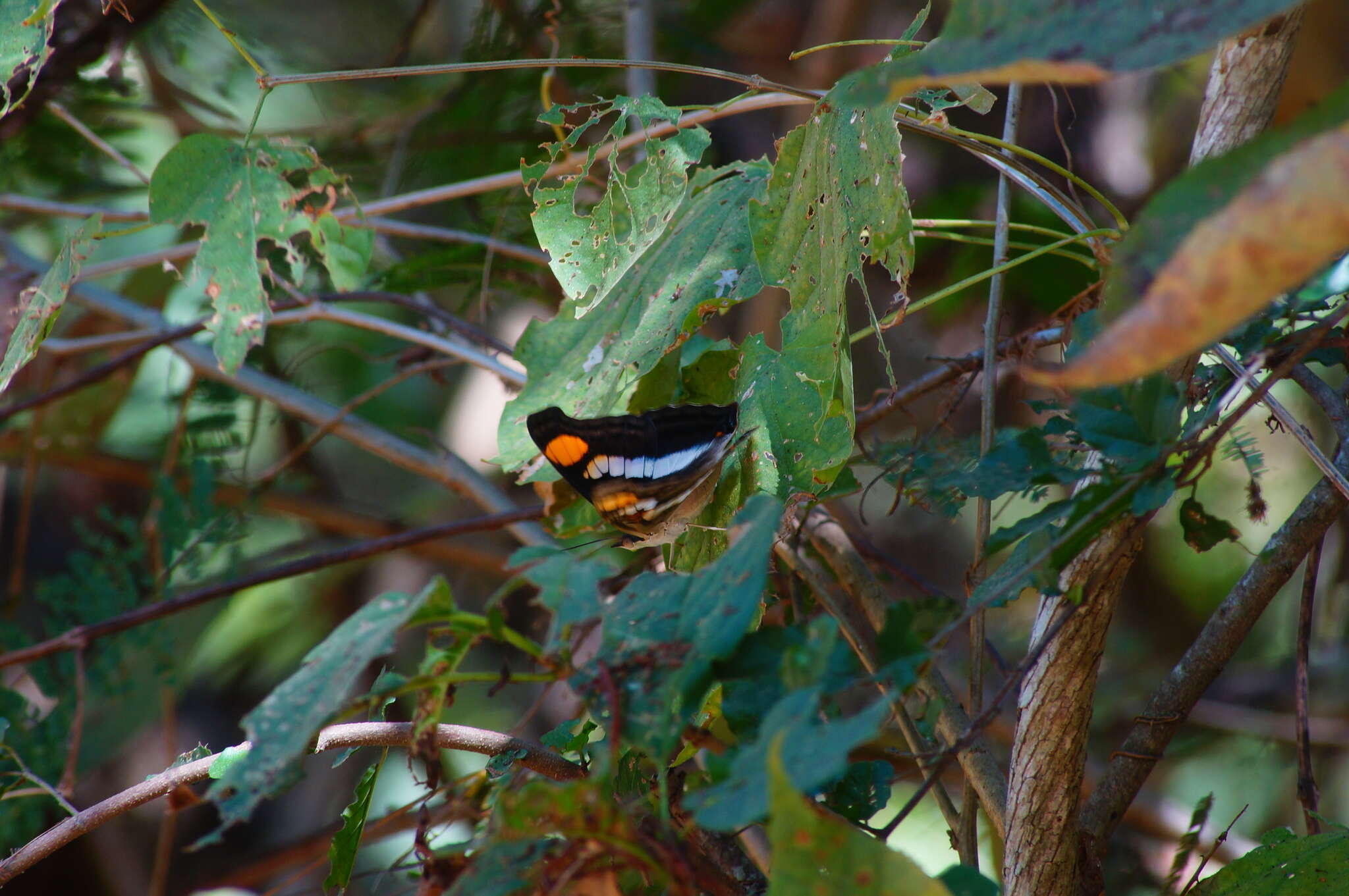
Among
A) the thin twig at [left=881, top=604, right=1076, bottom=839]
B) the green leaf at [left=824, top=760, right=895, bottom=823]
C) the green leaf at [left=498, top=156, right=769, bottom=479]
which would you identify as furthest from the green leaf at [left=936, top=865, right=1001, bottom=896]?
the green leaf at [left=498, top=156, right=769, bottom=479]

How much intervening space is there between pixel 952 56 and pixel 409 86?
1938mm

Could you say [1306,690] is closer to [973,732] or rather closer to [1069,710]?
[1069,710]

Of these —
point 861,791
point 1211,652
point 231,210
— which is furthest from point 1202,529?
point 231,210

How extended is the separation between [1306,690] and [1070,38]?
57cm

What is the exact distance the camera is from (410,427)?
1.15 meters

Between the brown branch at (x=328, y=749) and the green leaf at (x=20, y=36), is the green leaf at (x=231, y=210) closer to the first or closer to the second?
the green leaf at (x=20, y=36)

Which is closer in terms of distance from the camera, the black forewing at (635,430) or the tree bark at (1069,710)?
the tree bark at (1069,710)

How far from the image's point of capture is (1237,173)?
258 mm

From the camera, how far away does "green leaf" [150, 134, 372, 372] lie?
26.0 inches

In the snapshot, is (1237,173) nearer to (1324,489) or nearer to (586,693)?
(586,693)

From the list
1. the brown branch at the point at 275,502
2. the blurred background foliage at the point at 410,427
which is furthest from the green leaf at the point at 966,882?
the brown branch at the point at 275,502

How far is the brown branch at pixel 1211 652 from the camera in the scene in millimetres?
610

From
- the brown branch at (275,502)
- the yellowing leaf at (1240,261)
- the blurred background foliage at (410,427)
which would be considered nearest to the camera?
the yellowing leaf at (1240,261)

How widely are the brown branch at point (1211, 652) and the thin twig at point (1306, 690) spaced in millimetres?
40
